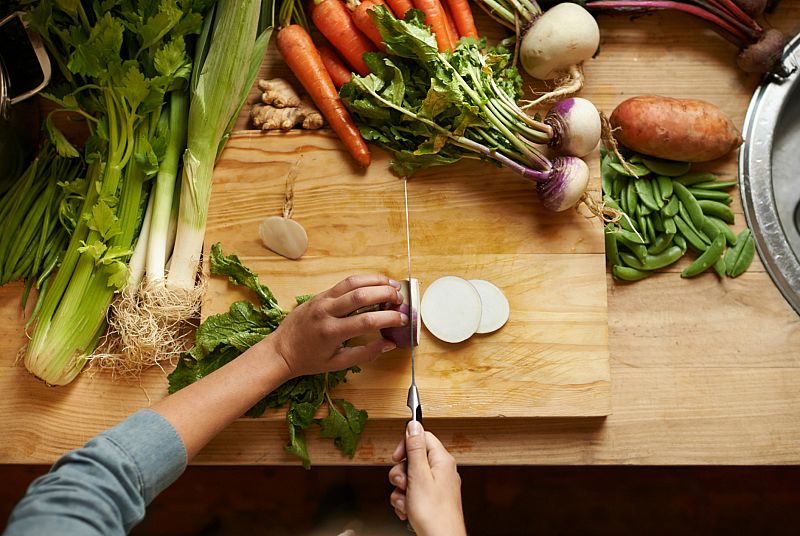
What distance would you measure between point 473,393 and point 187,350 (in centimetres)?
70

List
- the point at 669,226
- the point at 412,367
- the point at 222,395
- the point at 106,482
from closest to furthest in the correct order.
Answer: the point at 106,482 < the point at 222,395 < the point at 412,367 < the point at 669,226

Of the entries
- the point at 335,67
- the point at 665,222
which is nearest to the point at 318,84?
the point at 335,67

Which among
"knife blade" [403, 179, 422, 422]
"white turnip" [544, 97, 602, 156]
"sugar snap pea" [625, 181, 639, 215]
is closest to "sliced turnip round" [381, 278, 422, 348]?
Result: "knife blade" [403, 179, 422, 422]

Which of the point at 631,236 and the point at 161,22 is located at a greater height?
the point at 161,22

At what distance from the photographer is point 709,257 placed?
153cm

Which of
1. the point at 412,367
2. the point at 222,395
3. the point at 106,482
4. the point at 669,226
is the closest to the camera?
the point at 106,482

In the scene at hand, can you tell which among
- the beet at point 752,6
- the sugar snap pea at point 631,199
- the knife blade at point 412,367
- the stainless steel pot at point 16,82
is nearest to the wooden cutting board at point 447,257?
the knife blade at point 412,367

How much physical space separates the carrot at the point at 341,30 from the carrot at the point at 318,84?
53 millimetres

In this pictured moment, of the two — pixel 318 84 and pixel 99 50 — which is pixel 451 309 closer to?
pixel 318 84

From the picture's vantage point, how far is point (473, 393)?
145 centimetres

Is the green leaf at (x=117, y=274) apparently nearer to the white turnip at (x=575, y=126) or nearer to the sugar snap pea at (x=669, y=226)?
the white turnip at (x=575, y=126)

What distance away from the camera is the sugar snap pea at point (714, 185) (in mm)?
1573

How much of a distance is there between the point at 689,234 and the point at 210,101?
1219mm

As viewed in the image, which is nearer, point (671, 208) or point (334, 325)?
point (334, 325)
